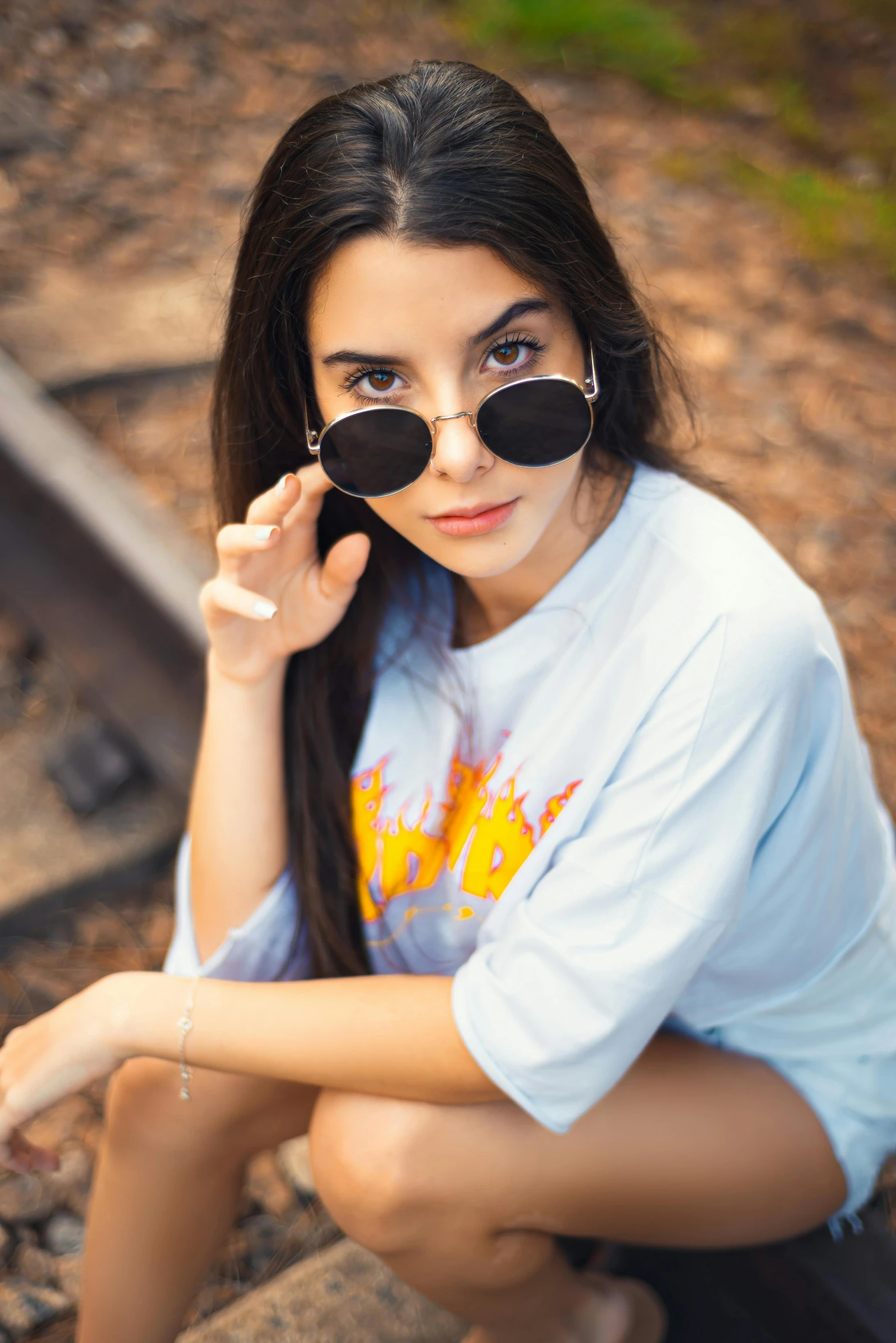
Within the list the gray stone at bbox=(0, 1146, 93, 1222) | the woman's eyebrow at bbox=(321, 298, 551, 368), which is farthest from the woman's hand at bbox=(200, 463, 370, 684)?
the gray stone at bbox=(0, 1146, 93, 1222)

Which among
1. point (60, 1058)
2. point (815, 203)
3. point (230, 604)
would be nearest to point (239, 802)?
point (230, 604)

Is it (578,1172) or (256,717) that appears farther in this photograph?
(256,717)

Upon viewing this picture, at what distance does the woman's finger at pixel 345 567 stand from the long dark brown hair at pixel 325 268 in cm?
7

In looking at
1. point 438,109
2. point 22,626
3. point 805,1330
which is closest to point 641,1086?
point 805,1330

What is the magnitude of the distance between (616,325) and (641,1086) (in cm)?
108

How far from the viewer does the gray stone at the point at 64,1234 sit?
6.66 feet

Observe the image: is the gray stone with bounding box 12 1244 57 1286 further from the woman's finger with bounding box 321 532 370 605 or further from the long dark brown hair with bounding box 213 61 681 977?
the woman's finger with bounding box 321 532 370 605

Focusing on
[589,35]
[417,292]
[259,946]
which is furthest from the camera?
[589,35]

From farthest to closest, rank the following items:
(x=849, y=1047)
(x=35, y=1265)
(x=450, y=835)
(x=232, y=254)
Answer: (x=232, y=254), (x=35, y=1265), (x=450, y=835), (x=849, y=1047)

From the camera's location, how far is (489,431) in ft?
4.57

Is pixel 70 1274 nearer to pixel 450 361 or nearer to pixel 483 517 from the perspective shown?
pixel 483 517


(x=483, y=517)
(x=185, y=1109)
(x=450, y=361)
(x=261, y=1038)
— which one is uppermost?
(x=450, y=361)

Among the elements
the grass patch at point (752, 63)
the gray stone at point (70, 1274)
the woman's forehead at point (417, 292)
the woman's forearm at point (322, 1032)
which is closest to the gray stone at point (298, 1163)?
the gray stone at point (70, 1274)

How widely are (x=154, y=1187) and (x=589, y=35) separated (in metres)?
5.07
